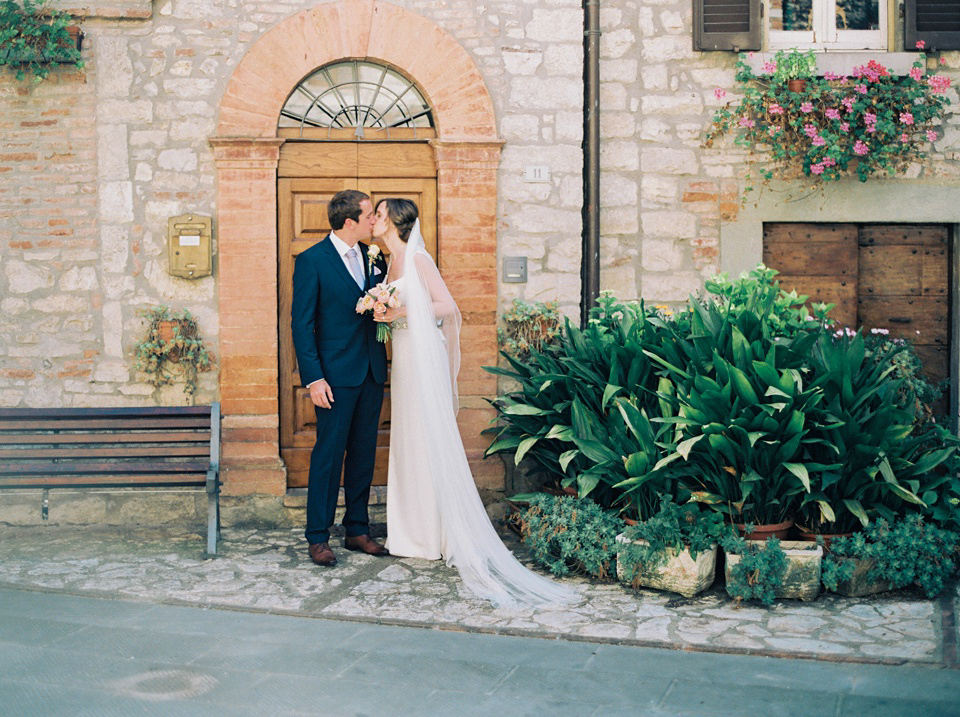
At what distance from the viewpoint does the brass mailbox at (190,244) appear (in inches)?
273

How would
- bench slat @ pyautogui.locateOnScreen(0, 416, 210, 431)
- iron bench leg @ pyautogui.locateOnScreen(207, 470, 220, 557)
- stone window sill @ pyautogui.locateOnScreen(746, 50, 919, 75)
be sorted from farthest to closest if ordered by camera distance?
1. stone window sill @ pyautogui.locateOnScreen(746, 50, 919, 75)
2. bench slat @ pyautogui.locateOnScreen(0, 416, 210, 431)
3. iron bench leg @ pyautogui.locateOnScreen(207, 470, 220, 557)

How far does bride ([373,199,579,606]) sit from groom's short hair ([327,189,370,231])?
13 centimetres

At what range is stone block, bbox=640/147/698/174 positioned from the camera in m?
7.20

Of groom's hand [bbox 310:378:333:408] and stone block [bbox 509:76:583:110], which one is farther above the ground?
stone block [bbox 509:76:583:110]

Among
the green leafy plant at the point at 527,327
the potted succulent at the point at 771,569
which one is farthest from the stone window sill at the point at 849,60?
the potted succulent at the point at 771,569

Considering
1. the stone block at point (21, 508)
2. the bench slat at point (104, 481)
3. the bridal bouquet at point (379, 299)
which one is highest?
the bridal bouquet at point (379, 299)

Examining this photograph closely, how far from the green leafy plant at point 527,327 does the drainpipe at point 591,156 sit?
0.24m

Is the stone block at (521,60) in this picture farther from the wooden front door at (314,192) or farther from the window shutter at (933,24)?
the window shutter at (933,24)

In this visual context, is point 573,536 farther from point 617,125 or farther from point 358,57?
point 358,57

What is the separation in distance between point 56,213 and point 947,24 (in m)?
5.84

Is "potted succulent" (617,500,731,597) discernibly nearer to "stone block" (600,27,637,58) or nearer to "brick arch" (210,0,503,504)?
"brick arch" (210,0,503,504)

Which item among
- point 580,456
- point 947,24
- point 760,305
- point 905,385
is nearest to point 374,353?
point 580,456

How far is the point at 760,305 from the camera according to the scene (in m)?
5.82

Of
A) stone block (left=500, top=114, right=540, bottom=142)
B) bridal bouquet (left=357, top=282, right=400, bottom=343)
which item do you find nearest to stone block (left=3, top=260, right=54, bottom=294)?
bridal bouquet (left=357, top=282, right=400, bottom=343)
